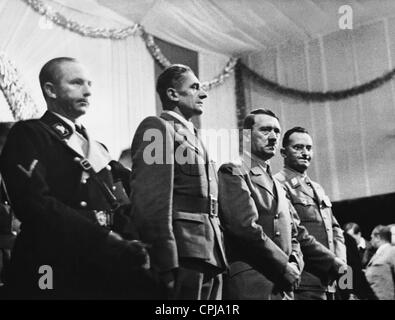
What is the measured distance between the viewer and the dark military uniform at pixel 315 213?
4.13 m

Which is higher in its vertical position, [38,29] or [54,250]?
[38,29]

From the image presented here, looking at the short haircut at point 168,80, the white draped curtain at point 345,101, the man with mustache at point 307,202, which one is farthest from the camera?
the white draped curtain at point 345,101

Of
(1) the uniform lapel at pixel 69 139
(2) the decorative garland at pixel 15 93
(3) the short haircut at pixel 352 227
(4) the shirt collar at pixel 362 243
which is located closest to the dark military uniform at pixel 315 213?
(3) the short haircut at pixel 352 227

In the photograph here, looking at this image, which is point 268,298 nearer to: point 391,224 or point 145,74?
point 391,224

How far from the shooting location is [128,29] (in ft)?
15.1

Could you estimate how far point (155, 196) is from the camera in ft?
10.9

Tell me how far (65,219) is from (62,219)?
13 millimetres

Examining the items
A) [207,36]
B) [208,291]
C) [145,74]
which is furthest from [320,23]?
[208,291]

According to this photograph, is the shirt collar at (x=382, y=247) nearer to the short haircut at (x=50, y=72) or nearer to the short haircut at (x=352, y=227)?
the short haircut at (x=352, y=227)

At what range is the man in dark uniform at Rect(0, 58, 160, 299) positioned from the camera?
337 cm

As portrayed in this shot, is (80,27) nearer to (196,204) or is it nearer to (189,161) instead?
(189,161)

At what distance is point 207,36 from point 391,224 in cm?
158

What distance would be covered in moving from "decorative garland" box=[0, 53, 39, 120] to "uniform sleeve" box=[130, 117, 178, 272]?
32.4 inches
